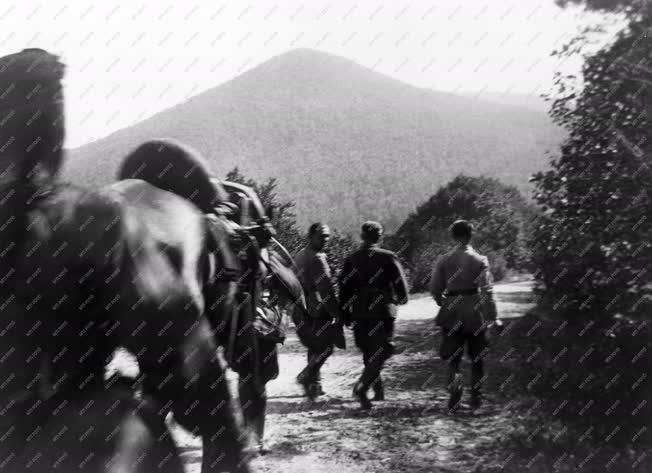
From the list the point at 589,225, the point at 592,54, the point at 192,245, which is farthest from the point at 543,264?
the point at 192,245

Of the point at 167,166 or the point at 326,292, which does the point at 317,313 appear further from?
the point at 167,166

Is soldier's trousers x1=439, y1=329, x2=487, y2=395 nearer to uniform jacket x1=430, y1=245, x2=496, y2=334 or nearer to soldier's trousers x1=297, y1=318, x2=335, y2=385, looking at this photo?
uniform jacket x1=430, y1=245, x2=496, y2=334

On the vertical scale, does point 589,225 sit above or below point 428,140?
above

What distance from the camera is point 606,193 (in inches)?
225

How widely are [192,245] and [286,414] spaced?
5.50m

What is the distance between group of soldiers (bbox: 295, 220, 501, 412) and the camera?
6.51 m

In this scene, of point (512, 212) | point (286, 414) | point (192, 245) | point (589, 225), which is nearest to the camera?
point (192, 245)

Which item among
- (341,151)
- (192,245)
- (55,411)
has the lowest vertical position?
(341,151)

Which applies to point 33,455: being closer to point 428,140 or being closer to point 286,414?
point 286,414

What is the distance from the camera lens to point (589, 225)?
18.7 feet

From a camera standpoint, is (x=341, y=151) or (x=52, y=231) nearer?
(x=52, y=231)

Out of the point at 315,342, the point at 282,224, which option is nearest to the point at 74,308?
the point at 315,342

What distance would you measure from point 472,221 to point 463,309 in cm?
1967

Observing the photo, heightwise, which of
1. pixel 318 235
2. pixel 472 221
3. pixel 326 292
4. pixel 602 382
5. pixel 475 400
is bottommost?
pixel 472 221
